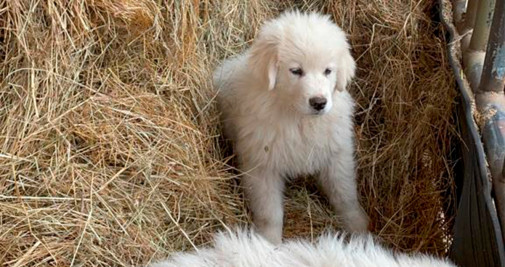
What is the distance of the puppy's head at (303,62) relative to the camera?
298 cm

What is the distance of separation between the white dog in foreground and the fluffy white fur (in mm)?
817

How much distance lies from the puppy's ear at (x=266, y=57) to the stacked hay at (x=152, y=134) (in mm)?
412

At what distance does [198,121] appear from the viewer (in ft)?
11.5

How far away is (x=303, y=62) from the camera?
9.87ft

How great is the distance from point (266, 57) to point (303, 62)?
0.53ft

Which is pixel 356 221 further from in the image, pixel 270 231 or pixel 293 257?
pixel 293 257

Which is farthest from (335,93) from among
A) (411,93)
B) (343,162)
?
(411,93)

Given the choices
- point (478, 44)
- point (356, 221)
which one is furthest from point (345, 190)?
point (478, 44)

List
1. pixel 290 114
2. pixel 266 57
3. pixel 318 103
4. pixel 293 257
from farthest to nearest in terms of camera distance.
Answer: pixel 290 114 < pixel 266 57 < pixel 318 103 < pixel 293 257

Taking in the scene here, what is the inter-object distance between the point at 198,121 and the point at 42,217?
894 mm

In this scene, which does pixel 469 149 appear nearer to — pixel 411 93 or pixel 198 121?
pixel 411 93

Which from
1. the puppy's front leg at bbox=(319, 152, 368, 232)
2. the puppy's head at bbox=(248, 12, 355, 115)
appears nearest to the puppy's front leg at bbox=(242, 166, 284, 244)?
the puppy's front leg at bbox=(319, 152, 368, 232)

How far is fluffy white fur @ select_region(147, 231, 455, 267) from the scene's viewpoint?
218 centimetres

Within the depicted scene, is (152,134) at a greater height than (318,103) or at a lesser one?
lesser
